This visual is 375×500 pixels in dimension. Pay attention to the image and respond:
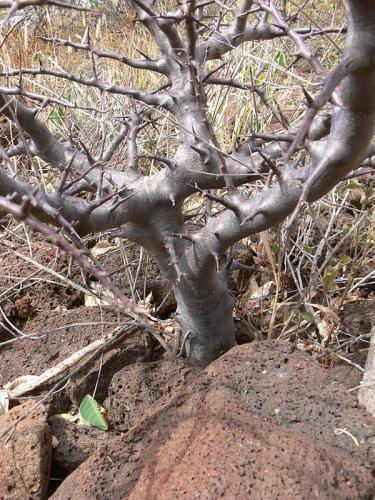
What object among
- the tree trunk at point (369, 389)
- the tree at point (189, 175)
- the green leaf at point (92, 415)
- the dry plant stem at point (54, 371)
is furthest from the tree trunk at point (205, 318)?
the tree trunk at point (369, 389)

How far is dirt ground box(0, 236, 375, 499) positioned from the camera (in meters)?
1.14

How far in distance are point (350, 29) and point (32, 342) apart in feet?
4.95

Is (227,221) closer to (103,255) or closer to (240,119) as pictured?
(103,255)

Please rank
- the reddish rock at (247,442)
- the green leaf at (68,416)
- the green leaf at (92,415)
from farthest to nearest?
1. the green leaf at (68,416)
2. the green leaf at (92,415)
3. the reddish rock at (247,442)

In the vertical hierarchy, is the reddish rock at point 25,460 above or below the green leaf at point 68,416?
above

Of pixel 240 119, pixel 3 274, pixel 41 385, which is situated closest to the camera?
pixel 41 385

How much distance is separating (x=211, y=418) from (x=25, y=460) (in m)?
0.50

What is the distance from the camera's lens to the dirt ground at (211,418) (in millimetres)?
1139

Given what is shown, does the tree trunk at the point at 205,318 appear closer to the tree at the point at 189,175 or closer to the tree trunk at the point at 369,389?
the tree at the point at 189,175

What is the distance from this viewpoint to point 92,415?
167 centimetres

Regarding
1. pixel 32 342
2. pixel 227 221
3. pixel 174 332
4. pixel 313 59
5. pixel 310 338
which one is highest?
pixel 313 59

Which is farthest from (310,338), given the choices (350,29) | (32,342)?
(350,29)

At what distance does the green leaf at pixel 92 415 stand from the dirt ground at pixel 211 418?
0.11 ft

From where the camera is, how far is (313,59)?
2.66 ft
